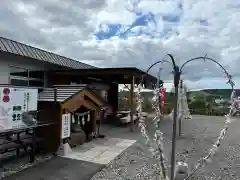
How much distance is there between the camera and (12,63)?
25.8 feet

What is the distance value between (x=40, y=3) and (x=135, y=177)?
6.21m

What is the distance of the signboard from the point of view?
4.39 m

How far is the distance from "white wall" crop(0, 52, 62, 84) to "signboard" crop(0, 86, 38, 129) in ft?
9.96

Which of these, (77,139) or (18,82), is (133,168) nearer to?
(77,139)

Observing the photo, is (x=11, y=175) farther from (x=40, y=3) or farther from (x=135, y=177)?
(x=40, y=3)

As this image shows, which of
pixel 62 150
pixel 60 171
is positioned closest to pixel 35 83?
pixel 62 150

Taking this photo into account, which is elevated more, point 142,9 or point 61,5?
point 61,5

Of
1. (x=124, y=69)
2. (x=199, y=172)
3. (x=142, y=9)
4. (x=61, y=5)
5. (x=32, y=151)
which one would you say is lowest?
(x=199, y=172)

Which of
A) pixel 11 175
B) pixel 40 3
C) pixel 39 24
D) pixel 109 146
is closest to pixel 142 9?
pixel 40 3

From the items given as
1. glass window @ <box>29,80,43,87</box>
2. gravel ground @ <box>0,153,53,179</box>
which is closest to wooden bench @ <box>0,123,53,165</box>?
gravel ground @ <box>0,153,53,179</box>

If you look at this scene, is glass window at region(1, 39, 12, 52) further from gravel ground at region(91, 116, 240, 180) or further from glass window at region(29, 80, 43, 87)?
gravel ground at region(91, 116, 240, 180)

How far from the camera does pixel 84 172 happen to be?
14.8 feet

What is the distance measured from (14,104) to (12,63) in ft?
12.3

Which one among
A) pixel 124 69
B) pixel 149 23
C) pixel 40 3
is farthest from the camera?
pixel 124 69
